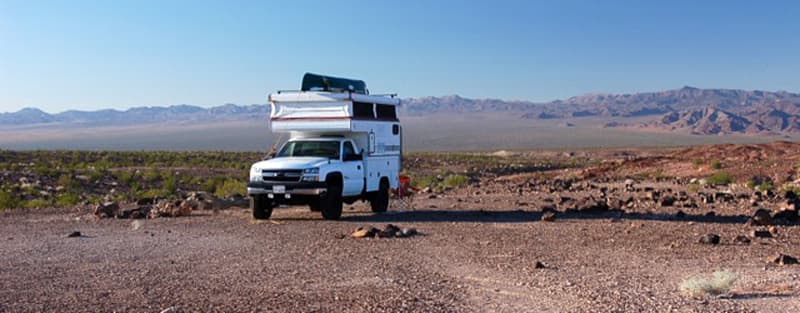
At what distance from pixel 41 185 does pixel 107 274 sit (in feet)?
75.9

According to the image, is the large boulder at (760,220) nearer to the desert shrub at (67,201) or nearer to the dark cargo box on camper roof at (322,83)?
the dark cargo box on camper roof at (322,83)

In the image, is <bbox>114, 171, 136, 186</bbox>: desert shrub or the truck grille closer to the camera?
the truck grille

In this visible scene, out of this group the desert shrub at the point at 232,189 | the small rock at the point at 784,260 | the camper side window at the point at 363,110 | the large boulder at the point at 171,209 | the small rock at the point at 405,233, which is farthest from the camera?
the desert shrub at the point at 232,189

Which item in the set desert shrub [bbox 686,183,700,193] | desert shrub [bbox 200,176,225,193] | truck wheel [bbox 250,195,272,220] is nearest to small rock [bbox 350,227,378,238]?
truck wheel [bbox 250,195,272,220]

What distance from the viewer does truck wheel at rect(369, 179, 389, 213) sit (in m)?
21.2

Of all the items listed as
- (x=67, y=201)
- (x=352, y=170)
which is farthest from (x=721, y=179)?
(x=67, y=201)

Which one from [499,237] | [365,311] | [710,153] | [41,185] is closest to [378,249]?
[499,237]

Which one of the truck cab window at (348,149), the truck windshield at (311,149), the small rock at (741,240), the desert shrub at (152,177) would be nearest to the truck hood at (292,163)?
the truck windshield at (311,149)

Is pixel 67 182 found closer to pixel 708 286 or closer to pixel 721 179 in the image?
pixel 721 179

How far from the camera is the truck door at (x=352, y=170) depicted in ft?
63.8

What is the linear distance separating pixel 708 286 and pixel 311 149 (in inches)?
448

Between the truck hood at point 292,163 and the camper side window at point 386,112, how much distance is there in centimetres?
263

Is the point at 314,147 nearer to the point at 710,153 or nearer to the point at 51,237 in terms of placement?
the point at 51,237

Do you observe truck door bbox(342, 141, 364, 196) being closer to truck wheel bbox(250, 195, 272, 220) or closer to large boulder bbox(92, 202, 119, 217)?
truck wheel bbox(250, 195, 272, 220)
